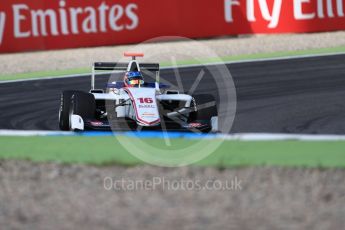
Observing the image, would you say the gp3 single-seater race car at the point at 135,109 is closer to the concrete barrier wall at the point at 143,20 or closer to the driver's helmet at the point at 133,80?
the driver's helmet at the point at 133,80

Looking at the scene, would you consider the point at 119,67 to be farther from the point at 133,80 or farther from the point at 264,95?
the point at 264,95

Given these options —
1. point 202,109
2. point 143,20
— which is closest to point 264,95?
point 202,109

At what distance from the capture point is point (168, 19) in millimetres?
19750

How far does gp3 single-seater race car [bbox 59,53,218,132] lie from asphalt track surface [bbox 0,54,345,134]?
0.71m

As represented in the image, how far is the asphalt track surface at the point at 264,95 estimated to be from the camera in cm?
1143

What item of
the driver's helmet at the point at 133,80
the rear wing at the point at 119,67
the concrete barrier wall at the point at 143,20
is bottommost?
the driver's helmet at the point at 133,80

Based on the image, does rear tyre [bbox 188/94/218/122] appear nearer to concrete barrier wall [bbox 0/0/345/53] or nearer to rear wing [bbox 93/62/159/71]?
rear wing [bbox 93/62/159/71]

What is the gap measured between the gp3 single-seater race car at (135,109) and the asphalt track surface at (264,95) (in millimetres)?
714

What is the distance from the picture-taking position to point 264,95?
1359cm

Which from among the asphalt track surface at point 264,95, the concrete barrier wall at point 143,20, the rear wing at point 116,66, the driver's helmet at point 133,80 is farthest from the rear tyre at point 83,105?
the concrete barrier wall at point 143,20

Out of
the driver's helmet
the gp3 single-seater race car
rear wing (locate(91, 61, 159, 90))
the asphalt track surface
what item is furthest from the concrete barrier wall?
the driver's helmet

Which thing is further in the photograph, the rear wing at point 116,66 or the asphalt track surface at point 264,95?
the asphalt track surface at point 264,95

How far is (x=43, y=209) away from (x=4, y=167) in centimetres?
140

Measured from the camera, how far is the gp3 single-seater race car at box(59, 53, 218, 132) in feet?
33.3
